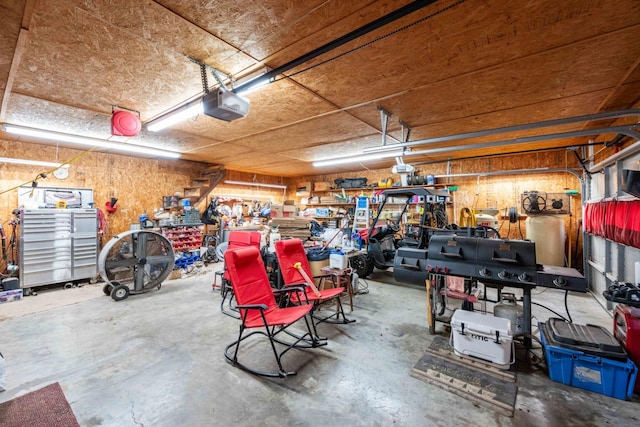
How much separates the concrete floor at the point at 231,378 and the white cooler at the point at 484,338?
217 mm

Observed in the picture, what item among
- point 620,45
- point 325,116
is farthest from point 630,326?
point 325,116

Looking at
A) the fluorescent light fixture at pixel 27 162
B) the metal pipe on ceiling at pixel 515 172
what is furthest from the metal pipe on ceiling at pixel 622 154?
the fluorescent light fixture at pixel 27 162

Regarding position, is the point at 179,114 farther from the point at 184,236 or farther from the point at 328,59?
the point at 184,236

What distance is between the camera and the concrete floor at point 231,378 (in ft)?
6.40

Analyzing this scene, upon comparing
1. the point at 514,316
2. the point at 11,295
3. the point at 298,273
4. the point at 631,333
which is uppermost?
the point at 298,273

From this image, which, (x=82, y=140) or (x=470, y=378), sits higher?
(x=82, y=140)

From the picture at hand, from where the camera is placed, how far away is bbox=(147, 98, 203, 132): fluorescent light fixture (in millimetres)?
3213

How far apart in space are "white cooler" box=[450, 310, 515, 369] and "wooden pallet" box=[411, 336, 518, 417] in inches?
3.1

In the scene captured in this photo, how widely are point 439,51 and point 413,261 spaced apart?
2.19 metres

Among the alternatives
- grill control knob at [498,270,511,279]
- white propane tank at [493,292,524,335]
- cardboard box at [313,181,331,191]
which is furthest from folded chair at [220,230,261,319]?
cardboard box at [313,181,331,191]

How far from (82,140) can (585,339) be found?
7.35 meters

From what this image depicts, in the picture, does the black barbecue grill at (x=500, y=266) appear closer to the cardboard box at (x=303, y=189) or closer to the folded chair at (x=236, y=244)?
the folded chair at (x=236, y=244)

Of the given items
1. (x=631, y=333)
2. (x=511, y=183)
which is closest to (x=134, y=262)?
(x=631, y=333)

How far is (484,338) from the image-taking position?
2.57 meters
